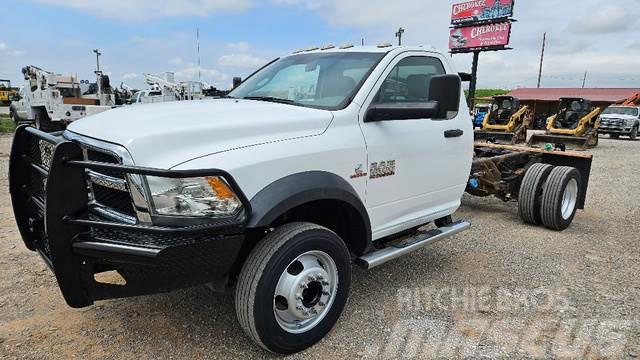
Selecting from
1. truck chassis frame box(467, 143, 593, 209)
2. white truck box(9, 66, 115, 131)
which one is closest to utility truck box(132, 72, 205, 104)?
white truck box(9, 66, 115, 131)

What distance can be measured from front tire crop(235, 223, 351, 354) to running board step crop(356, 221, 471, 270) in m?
0.27

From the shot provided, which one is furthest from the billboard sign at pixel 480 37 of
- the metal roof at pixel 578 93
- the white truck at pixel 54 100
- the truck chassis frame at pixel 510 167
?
the truck chassis frame at pixel 510 167

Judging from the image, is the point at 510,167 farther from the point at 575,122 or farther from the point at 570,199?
the point at 575,122

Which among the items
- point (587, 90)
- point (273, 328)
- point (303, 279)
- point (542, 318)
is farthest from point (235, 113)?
point (587, 90)

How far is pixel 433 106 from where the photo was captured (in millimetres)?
3068

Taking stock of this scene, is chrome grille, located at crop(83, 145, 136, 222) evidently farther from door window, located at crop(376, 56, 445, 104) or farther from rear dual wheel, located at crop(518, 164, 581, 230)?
rear dual wheel, located at crop(518, 164, 581, 230)

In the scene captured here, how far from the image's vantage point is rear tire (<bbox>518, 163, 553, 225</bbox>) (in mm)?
5770

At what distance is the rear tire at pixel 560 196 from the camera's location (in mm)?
5602

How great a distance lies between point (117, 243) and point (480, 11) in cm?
3418

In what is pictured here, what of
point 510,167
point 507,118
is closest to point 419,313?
point 510,167

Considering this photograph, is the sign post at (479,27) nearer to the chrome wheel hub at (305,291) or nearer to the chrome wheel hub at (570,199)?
the chrome wheel hub at (570,199)

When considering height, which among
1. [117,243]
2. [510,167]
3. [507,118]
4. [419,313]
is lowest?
[419,313]

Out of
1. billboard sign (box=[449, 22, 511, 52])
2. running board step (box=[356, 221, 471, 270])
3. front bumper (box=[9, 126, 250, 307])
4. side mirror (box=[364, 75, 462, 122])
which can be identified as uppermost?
billboard sign (box=[449, 22, 511, 52])

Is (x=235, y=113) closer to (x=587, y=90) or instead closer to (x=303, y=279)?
(x=303, y=279)
